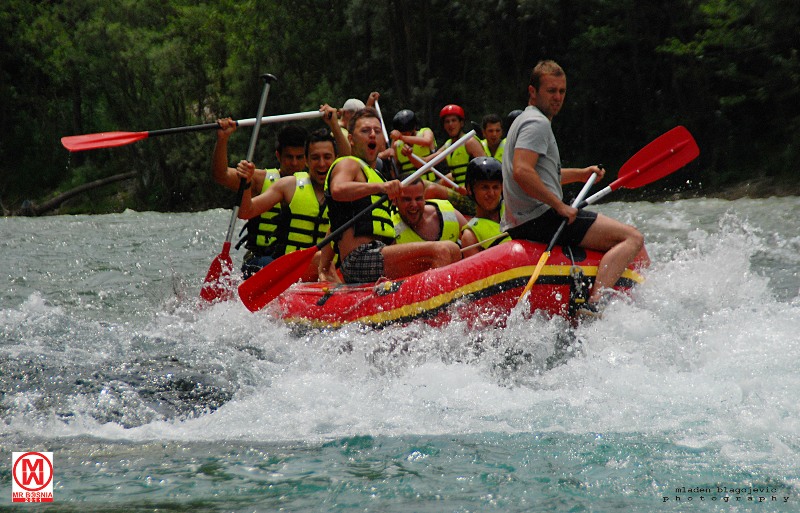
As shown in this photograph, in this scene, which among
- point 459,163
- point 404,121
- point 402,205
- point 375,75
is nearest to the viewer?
point 402,205

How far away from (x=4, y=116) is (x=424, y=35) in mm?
15209

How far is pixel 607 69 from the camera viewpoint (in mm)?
18984

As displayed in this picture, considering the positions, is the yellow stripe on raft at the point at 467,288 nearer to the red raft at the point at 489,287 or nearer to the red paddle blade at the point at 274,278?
the red raft at the point at 489,287

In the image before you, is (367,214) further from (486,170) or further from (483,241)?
(486,170)

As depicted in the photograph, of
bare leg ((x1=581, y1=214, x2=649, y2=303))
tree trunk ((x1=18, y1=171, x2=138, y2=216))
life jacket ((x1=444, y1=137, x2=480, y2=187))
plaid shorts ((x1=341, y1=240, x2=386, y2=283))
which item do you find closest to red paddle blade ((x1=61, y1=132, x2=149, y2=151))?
plaid shorts ((x1=341, y1=240, x2=386, y2=283))

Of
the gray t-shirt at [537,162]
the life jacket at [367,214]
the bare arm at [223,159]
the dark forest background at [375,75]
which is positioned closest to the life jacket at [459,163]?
the bare arm at [223,159]

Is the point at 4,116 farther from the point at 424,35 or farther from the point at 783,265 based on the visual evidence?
the point at 783,265

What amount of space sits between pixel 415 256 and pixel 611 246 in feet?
3.69

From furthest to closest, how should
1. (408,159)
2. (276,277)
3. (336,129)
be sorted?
1. (408,159)
2. (336,129)
3. (276,277)

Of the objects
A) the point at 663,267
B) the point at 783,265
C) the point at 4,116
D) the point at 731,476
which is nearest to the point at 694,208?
the point at 783,265

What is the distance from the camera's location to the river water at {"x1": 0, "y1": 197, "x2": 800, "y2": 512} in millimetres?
3197

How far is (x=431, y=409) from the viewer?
4.10 m

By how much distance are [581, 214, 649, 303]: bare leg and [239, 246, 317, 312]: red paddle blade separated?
67.0 inches

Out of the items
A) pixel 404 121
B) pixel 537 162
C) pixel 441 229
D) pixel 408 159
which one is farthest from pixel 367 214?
pixel 408 159
